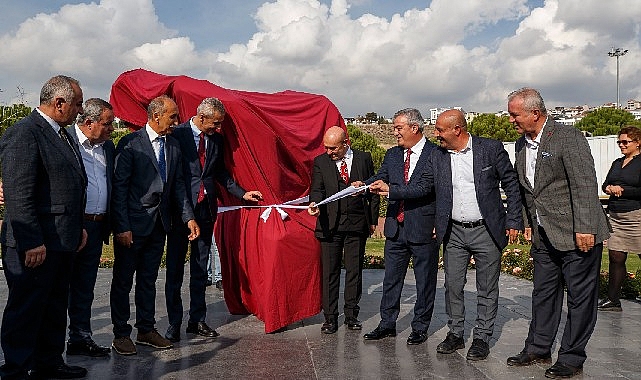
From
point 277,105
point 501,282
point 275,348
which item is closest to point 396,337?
point 275,348

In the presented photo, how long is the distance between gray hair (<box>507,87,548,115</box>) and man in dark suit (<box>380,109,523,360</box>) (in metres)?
0.46

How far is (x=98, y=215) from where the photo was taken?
5137 millimetres

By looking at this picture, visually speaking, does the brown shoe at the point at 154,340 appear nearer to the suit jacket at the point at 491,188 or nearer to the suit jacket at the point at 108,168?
the suit jacket at the point at 108,168

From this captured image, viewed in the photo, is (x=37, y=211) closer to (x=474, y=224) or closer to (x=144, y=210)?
(x=144, y=210)

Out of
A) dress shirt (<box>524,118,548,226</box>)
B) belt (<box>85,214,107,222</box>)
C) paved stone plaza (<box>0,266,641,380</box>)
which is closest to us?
paved stone plaza (<box>0,266,641,380</box>)

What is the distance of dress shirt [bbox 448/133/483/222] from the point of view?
17.3 feet

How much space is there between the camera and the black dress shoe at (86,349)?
17.2 ft

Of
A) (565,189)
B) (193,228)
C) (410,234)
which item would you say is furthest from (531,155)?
(193,228)

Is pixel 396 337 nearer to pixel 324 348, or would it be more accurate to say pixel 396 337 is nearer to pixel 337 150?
pixel 324 348

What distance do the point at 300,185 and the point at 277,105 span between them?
2.84 ft

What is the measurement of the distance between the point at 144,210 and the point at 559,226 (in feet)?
10.7

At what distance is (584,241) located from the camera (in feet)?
15.3

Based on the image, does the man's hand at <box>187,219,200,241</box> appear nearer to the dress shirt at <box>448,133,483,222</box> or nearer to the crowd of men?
the crowd of men

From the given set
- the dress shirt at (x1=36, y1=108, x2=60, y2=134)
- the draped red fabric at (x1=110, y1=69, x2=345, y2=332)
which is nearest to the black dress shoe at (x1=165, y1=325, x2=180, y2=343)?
the draped red fabric at (x1=110, y1=69, x2=345, y2=332)
